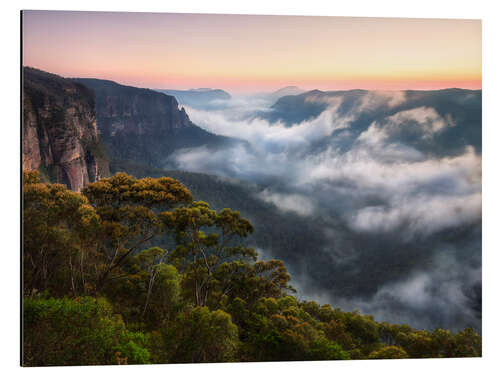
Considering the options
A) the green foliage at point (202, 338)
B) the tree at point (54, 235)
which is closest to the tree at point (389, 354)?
the green foliage at point (202, 338)

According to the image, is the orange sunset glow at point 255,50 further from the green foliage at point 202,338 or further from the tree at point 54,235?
the green foliage at point 202,338

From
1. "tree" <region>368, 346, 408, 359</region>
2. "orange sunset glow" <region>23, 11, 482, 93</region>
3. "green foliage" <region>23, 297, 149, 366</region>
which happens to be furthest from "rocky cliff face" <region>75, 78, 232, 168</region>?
"tree" <region>368, 346, 408, 359</region>

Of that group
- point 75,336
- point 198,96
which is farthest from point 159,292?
point 198,96

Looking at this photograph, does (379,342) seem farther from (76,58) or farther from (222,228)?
(76,58)

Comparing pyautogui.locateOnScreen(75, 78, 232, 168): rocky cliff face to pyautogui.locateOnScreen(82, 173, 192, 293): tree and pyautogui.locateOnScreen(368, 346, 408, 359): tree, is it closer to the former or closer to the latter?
pyautogui.locateOnScreen(82, 173, 192, 293): tree

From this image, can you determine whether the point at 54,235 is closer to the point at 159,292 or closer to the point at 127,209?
the point at 127,209

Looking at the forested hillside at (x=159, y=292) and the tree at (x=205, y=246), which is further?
the tree at (x=205, y=246)
